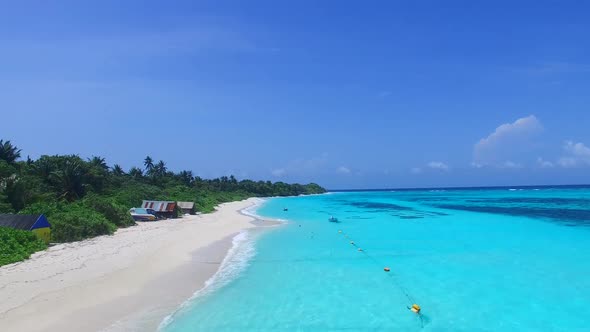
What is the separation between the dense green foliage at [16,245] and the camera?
17.5 metres

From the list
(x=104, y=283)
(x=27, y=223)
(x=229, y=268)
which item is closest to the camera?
(x=104, y=283)

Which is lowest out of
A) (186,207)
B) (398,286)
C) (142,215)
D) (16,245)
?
(398,286)

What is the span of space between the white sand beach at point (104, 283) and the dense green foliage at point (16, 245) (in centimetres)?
51

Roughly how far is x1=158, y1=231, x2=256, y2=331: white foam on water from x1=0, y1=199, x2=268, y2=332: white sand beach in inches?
10.0

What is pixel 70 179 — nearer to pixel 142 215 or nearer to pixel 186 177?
pixel 142 215

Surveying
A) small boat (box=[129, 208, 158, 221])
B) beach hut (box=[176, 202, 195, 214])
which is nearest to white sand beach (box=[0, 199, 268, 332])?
small boat (box=[129, 208, 158, 221])

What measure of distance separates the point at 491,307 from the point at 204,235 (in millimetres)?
21415

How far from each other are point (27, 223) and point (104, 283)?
30.5 ft

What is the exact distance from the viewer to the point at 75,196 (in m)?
38.5

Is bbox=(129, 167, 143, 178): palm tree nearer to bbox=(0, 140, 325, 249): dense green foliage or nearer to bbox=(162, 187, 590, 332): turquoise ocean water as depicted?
bbox=(0, 140, 325, 249): dense green foliage

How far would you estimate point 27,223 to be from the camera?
69.5ft

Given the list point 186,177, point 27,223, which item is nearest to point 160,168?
point 186,177

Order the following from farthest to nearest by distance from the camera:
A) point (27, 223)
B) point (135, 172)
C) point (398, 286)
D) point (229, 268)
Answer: point (135, 172)
point (27, 223)
point (229, 268)
point (398, 286)

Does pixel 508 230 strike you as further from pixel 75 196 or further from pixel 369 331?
pixel 75 196
